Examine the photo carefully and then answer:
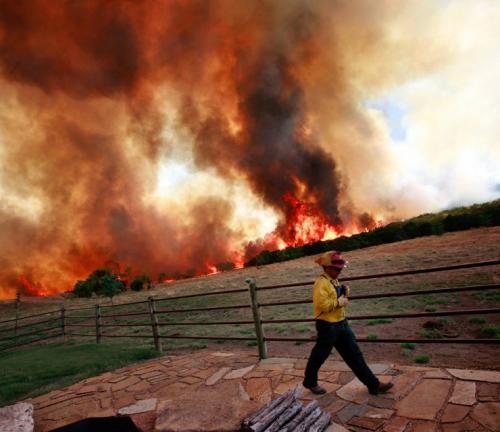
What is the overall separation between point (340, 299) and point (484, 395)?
5.43ft

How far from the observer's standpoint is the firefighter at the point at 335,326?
371 centimetres

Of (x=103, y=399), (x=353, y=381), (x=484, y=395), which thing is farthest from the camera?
(x=103, y=399)

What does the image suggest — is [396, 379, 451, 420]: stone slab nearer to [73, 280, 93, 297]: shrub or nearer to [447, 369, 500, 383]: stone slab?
[447, 369, 500, 383]: stone slab

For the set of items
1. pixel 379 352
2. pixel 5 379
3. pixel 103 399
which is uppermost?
pixel 5 379

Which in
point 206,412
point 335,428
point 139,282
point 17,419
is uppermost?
point 139,282

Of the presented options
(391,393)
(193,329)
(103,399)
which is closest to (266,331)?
(193,329)

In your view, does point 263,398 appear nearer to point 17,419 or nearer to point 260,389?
point 260,389

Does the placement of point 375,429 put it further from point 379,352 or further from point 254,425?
point 379,352

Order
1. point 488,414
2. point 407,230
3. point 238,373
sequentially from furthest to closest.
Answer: point 407,230 < point 238,373 < point 488,414

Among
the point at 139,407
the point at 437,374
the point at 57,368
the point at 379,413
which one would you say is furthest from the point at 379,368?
the point at 57,368

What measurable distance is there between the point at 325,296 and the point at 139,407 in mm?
2862

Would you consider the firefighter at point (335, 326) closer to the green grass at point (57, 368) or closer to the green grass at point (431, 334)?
the green grass at point (431, 334)

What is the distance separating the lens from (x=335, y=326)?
3771mm

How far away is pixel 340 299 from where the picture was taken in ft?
12.2
